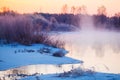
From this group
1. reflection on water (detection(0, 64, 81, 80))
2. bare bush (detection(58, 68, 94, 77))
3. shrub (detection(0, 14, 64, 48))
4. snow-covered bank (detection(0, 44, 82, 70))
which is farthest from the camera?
shrub (detection(0, 14, 64, 48))

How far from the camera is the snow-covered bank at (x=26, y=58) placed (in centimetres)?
937

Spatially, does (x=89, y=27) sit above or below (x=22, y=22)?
below

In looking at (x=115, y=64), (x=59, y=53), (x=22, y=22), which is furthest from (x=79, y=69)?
(x=22, y=22)

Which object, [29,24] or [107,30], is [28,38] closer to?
[29,24]

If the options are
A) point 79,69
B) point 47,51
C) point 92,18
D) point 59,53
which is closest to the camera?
point 79,69

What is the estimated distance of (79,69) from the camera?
7.38 m

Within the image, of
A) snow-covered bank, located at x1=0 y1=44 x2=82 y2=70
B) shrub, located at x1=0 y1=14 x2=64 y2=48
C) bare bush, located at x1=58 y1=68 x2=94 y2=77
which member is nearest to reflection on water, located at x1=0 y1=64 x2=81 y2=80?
snow-covered bank, located at x1=0 y1=44 x2=82 y2=70

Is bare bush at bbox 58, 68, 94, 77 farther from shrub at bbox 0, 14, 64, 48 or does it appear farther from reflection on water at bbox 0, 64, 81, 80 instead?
shrub at bbox 0, 14, 64, 48

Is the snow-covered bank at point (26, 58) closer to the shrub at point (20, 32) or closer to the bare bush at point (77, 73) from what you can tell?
the shrub at point (20, 32)

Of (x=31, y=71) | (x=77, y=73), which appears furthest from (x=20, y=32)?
(x=77, y=73)

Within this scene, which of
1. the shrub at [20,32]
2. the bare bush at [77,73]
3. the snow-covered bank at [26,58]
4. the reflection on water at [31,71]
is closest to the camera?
the bare bush at [77,73]

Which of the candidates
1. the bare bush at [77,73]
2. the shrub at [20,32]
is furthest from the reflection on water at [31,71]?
the shrub at [20,32]

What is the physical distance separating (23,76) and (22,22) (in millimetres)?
6728

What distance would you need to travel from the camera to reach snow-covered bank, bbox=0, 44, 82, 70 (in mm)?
9367
